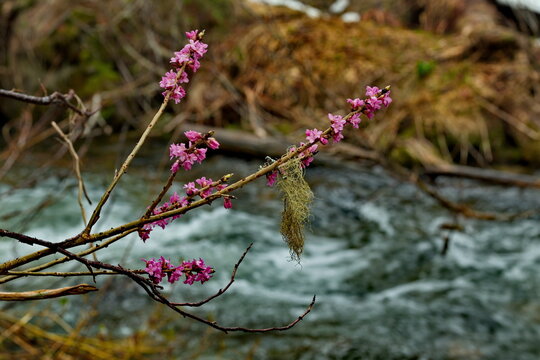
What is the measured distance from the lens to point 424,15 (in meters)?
9.60

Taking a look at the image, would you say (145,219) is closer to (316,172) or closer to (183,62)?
(183,62)

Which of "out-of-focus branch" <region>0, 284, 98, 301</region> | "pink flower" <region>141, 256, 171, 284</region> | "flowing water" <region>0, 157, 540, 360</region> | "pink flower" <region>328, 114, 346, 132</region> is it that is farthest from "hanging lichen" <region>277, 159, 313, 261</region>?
"flowing water" <region>0, 157, 540, 360</region>

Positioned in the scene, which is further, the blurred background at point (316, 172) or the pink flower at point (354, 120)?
the blurred background at point (316, 172)

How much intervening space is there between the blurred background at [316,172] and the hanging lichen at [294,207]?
87 cm

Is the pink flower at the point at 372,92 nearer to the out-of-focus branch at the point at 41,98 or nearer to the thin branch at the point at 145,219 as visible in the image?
the thin branch at the point at 145,219

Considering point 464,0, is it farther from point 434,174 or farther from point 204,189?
point 204,189

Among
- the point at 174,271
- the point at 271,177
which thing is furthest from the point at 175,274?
the point at 271,177

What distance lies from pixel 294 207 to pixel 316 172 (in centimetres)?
548

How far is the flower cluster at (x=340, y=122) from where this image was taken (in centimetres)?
84

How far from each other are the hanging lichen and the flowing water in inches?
57.1

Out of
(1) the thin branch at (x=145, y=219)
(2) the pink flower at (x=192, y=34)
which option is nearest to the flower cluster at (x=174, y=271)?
(1) the thin branch at (x=145, y=219)

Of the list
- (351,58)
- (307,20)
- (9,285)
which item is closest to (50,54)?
(307,20)

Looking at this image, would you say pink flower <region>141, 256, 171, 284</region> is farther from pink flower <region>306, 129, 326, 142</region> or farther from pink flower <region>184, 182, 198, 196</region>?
pink flower <region>306, 129, 326, 142</region>

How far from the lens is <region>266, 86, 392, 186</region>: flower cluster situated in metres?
0.84
